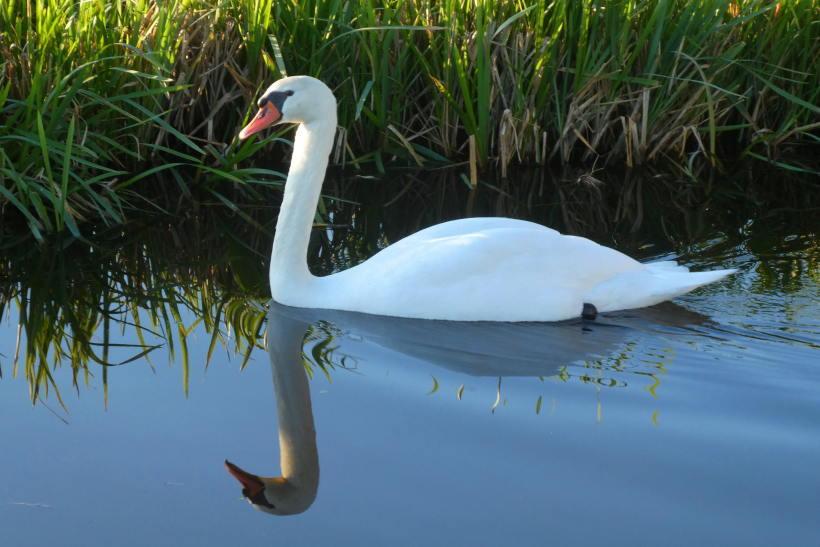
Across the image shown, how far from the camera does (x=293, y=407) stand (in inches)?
134

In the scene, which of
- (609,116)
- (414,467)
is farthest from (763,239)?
(414,467)

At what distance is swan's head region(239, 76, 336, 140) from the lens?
4176 millimetres

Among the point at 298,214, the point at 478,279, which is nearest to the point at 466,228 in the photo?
the point at 478,279

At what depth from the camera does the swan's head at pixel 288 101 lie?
418cm

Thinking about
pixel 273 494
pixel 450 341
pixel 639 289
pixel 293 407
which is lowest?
pixel 273 494

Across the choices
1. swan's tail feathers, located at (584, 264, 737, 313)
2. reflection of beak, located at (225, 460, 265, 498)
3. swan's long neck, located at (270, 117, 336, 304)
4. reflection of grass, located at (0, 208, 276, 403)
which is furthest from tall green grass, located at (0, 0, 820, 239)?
reflection of beak, located at (225, 460, 265, 498)

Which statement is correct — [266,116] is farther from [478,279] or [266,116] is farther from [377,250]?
[377,250]

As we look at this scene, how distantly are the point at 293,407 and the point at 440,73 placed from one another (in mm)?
4155

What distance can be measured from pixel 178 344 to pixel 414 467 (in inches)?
59.7

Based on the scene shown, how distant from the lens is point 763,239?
561 centimetres

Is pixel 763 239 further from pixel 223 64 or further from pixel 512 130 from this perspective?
pixel 223 64

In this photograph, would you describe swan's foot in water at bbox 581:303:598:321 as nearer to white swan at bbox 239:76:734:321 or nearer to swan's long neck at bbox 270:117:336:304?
white swan at bbox 239:76:734:321

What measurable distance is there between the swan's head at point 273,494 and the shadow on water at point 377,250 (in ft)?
2.75

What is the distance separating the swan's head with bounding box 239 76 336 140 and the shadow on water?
94 centimetres
